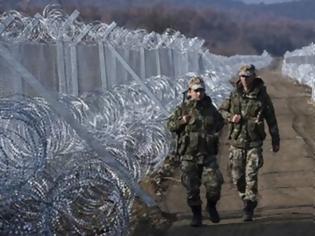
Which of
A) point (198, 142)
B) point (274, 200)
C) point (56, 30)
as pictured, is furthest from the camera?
point (56, 30)

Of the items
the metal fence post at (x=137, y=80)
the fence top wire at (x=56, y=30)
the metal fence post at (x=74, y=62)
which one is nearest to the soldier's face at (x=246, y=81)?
the fence top wire at (x=56, y=30)

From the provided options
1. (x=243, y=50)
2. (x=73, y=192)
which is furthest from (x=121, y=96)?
(x=243, y=50)

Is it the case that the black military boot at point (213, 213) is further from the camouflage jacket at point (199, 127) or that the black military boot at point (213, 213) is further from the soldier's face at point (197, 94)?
the soldier's face at point (197, 94)

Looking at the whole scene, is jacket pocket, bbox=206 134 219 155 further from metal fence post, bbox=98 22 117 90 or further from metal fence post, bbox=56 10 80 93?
metal fence post, bbox=98 22 117 90

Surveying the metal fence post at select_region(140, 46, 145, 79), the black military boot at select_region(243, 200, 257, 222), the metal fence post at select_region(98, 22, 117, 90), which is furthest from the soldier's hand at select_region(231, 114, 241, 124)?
the metal fence post at select_region(140, 46, 145, 79)

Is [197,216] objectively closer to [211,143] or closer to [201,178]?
→ [201,178]

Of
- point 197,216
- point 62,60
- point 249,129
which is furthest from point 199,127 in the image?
point 62,60

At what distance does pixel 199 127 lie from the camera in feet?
41.3

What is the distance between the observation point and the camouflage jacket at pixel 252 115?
1288 cm

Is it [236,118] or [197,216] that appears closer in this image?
[197,216]

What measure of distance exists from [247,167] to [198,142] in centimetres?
71

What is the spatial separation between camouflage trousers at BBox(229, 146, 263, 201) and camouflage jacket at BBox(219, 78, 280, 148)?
0.08 m

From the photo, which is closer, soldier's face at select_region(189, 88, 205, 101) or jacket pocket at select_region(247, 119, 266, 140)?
soldier's face at select_region(189, 88, 205, 101)

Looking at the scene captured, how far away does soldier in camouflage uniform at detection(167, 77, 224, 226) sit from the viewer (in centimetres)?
1255
